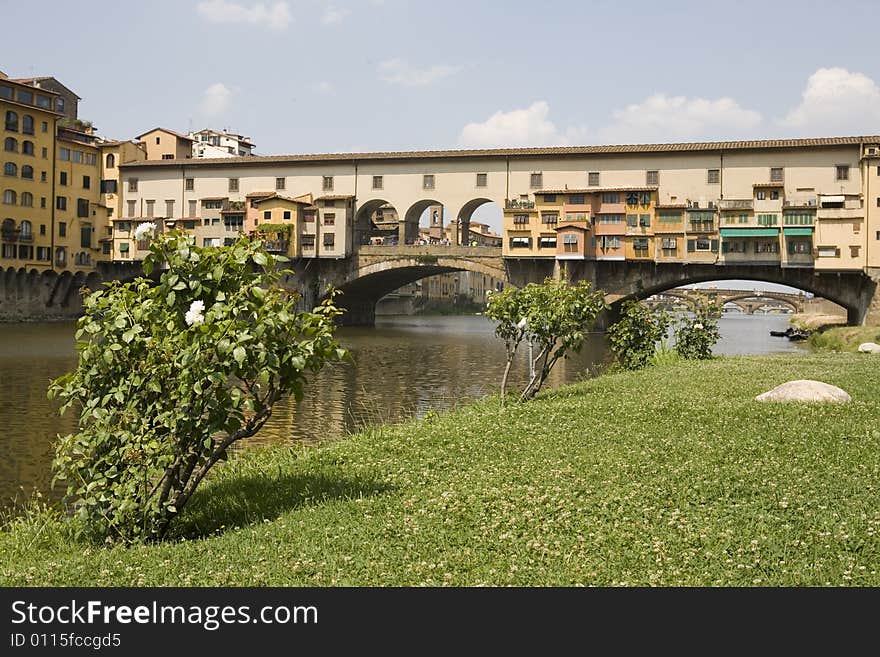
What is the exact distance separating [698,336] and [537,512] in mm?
24735

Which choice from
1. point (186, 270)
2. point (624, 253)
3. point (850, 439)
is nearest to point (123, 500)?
point (186, 270)

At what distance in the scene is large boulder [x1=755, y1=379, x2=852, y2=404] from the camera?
1691cm

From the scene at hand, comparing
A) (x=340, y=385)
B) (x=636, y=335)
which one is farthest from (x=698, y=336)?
(x=340, y=385)

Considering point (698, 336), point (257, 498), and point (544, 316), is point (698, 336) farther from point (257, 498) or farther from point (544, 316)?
point (257, 498)

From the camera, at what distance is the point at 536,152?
64.9m

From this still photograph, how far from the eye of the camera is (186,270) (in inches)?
397

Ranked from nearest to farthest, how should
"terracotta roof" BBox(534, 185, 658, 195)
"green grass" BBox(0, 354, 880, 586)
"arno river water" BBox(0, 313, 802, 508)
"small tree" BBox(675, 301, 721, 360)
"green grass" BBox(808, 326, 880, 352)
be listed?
"green grass" BBox(0, 354, 880, 586) < "arno river water" BBox(0, 313, 802, 508) < "small tree" BBox(675, 301, 721, 360) < "green grass" BBox(808, 326, 880, 352) < "terracotta roof" BBox(534, 185, 658, 195)

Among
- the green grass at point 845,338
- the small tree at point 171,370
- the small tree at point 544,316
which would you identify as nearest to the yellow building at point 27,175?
the small tree at point 544,316

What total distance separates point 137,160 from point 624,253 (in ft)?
146

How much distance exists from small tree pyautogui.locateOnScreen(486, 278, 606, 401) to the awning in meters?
40.5

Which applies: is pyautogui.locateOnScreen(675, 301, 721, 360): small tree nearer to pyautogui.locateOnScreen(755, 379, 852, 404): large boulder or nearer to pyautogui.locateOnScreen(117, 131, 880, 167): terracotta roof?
pyautogui.locateOnScreen(755, 379, 852, 404): large boulder

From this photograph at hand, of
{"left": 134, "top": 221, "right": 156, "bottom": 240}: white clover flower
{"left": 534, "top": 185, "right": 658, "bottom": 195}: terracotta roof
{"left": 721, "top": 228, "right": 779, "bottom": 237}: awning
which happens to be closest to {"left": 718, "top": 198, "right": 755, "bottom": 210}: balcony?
{"left": 721, "top": 228, "right": 779, "bottom": 237}: awning

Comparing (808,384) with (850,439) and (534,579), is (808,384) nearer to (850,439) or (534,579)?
(850,439)

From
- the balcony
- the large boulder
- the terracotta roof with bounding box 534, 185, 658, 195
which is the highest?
the terracotta roof with bounding box 534, 185, 658, 195
